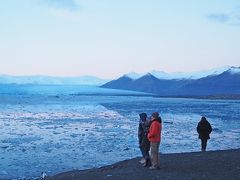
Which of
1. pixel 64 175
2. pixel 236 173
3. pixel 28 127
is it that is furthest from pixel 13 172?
pixel 28 127

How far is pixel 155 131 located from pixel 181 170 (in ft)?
4.50

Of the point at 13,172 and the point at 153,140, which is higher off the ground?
the point at 153,140

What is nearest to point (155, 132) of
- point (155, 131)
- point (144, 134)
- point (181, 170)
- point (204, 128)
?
point (155, 131)

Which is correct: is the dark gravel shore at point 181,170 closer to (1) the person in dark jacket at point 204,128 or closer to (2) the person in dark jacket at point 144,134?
(2) the person in dark jacket at point 144,134

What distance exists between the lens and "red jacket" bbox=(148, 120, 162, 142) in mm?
13031

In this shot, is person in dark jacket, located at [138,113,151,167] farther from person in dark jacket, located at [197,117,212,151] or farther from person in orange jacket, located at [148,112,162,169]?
person in dark jacket, located at [197,117,212,151]

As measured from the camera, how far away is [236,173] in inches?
490

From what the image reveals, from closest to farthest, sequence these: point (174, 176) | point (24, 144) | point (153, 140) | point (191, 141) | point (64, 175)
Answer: point (174, 176), point (153, 140), point (64, 175), point (24, 144), point (191, 141)

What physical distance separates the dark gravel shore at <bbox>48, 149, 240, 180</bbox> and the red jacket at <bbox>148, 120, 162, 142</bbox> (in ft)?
3.05

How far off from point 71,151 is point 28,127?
1193 cm

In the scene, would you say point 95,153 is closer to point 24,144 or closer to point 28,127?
point 24,144

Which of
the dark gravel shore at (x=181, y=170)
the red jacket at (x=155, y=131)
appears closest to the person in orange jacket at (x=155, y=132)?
the red jacket at (x=155, y=131)

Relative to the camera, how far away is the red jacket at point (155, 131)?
42.8ft

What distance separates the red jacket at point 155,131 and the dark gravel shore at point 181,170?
930 millimetres
